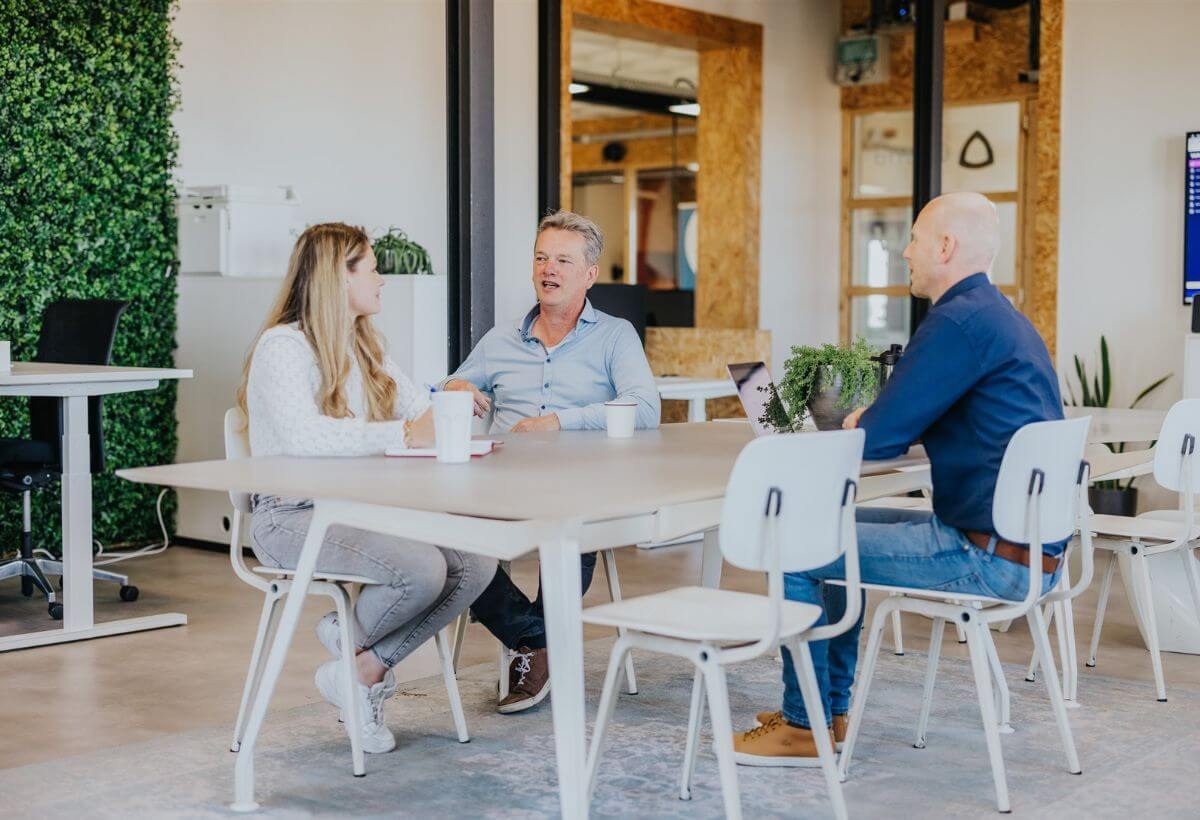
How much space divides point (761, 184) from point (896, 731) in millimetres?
5586

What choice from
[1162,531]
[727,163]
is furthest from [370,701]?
[727,163]

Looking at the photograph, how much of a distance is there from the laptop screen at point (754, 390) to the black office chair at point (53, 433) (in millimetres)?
2409

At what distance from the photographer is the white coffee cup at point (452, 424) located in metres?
2.76

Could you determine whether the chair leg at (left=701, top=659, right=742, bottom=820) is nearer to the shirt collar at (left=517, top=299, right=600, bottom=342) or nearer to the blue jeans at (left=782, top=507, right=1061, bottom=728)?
the blue jeans at (left=782, top=507, right=1061, bottom=728)

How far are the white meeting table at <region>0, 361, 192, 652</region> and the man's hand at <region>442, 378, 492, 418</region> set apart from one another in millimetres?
1336

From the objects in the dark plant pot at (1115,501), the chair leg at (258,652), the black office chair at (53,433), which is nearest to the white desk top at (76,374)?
the black office chair at (53,433)

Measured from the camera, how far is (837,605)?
3.32 meters

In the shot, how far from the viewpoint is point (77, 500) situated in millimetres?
4512

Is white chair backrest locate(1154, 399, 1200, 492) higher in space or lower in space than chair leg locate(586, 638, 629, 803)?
higher

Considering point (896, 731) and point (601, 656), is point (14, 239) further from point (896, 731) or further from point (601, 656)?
point (896, 731)

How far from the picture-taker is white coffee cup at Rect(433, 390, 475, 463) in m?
2.76

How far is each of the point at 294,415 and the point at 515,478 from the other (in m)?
0.60

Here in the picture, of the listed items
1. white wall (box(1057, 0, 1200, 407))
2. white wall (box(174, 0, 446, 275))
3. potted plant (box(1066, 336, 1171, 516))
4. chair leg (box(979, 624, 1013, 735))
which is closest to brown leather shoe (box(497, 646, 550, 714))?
chair leg (box(979, 624, 1013, 735))

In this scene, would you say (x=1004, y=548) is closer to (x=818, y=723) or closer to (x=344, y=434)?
(x=818, y=723)
